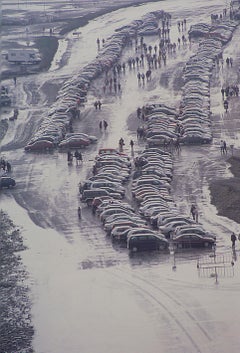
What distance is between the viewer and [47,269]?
39.7m

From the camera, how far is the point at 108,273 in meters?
38.8

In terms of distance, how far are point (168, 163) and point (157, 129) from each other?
5.70m

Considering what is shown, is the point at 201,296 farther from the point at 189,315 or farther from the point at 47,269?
the point at 47,269

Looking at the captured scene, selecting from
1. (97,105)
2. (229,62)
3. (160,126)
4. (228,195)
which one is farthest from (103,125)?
(229,62)

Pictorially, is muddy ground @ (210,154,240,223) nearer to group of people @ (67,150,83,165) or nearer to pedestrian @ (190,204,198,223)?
pedestrian @ (190,204,198,223)

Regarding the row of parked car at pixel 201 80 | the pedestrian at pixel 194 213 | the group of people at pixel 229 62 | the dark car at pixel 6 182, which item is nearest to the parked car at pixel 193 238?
the pedestrian at pixel 194 213

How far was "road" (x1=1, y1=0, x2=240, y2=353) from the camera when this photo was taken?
3359cm

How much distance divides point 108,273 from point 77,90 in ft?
100

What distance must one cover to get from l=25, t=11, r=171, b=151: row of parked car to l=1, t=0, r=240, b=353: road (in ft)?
2.97

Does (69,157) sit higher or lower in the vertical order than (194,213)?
lower

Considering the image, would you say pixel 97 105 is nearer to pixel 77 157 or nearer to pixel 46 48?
pixel 77 157

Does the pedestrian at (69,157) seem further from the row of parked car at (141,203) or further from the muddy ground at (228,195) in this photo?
the muddy ground at (228,195)

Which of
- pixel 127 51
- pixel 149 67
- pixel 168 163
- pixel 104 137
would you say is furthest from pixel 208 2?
pixel 168 163

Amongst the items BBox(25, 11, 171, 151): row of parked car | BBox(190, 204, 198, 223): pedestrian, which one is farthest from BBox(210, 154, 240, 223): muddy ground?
BBox(25, 11, 171, 151): row of parked car
